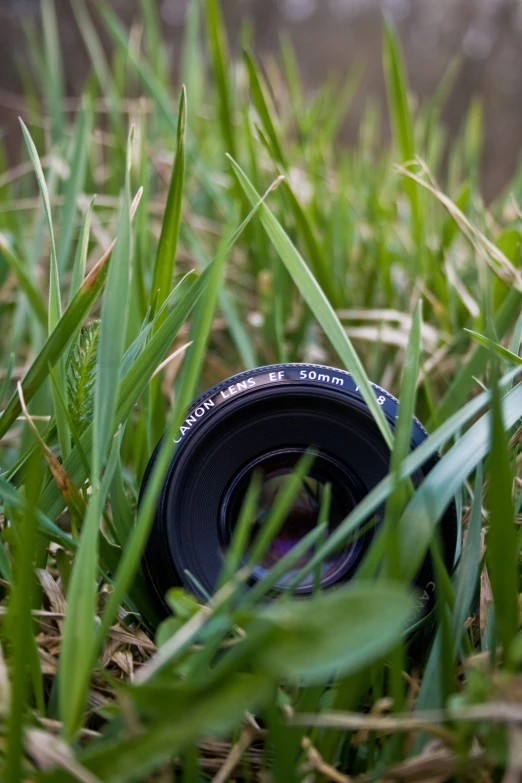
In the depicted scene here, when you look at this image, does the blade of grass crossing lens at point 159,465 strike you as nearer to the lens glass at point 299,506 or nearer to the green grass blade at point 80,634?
the green grass blade at point 80,634

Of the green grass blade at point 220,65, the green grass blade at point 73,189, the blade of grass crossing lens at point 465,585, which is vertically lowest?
the blade of grass crossing lens at point 465,585

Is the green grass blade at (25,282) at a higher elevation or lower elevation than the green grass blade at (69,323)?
higher

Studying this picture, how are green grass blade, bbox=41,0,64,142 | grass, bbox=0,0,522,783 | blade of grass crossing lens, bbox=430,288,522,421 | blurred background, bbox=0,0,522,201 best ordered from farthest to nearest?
blurred background, bbox=0,0,522,201 < green grass blade, bbox=41,0,64,142 < blade of grass crossing lens, bbox=430,288,522,421 < grass, bbox=0,0,522,783

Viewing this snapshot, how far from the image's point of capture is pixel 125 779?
0.96 ft

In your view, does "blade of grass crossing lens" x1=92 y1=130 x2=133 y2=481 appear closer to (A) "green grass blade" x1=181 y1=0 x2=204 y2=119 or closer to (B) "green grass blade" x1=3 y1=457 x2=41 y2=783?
(B) "green grass blade" x1=3 y1=457 x2=41 y2=783

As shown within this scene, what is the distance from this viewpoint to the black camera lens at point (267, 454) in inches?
22.7

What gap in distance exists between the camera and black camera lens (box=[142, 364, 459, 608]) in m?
0.58

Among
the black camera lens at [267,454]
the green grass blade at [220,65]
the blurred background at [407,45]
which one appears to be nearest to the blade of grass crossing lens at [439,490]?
the black camera lens at [267,454]

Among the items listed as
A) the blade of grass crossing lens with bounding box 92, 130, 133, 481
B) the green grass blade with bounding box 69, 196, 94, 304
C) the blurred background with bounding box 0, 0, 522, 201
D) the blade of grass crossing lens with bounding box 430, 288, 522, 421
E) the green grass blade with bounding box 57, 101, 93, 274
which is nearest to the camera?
the blade of grass crossing lens with bounding box 92, 130, 133, 481

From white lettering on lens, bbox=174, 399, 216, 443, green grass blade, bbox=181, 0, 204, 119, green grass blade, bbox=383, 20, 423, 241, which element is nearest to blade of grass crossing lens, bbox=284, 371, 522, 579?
white lettering on lens, bbox=174, 399, 216, 443

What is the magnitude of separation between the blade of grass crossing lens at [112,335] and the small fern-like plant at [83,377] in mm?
71

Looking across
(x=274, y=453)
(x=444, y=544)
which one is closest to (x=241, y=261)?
(x=274, y=453)

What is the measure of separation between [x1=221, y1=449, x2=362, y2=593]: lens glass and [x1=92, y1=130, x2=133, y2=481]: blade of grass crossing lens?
225mm

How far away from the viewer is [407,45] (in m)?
4.52
